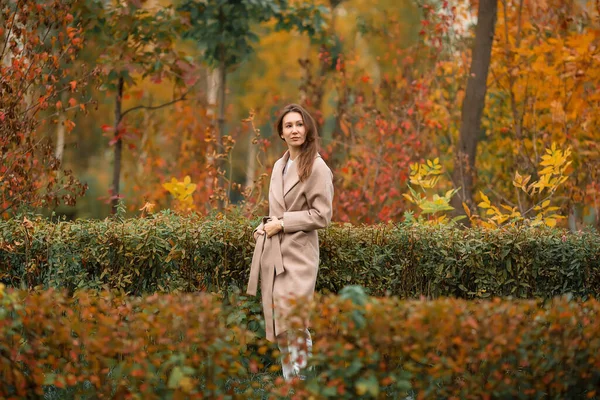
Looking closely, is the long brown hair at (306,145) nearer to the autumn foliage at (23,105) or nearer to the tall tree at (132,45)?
the autumn foliage at (23,105)

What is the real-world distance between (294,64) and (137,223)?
71.3ft

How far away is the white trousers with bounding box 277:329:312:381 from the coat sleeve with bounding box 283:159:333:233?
654 mm

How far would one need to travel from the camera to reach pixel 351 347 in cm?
347

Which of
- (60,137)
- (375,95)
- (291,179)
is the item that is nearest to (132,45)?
(375,95)

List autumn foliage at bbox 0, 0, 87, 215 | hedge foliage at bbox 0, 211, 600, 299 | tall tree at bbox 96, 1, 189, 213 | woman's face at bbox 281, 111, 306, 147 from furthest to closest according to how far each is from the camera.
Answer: tall tree at bbox 96, 1, 189, 213 < autumn foliage at bbox 0, 0, 87, 215 < hedge foliage at bbox 0, 211, 600, 299 < woman's face at bbox 281, 111, 306, 147

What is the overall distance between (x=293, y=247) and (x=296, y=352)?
68cm

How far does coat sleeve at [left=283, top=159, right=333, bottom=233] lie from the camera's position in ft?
15.3

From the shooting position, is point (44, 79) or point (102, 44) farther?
point (102, 44)

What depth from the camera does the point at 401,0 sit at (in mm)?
24625

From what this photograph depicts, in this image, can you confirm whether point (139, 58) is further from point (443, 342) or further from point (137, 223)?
point (443, 342)

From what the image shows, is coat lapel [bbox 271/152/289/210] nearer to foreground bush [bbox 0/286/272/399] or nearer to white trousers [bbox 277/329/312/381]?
white trousers [bbox 277/329/312/381]

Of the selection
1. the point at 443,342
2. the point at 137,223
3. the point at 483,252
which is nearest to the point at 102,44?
the point at 137,223

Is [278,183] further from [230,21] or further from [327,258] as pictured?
[230,21]

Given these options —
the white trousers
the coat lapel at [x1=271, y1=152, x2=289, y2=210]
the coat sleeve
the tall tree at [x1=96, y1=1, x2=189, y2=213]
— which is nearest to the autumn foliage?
the tall tree at [x1=96, y1=1, x2=189, y2=213]
